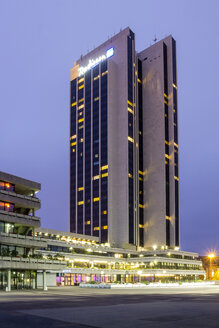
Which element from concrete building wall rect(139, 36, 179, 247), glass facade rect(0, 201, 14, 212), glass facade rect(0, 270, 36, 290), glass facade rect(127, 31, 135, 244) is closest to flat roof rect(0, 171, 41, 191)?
glass facade rect(0, 201, 14, 212)

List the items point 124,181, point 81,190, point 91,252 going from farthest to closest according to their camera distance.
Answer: point 81,190
point 124,181
point 91,252

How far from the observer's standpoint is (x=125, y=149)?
6845 inches

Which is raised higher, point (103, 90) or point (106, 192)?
point (103, 90)

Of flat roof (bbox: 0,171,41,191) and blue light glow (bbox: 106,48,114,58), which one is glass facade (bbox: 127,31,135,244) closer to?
blue light glow (bbox: 106,48,114,58)

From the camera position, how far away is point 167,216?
179 meters

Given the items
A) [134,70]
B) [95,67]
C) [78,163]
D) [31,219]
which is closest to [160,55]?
[134,70]

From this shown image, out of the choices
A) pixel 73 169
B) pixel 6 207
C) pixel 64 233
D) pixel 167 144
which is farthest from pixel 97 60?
pixel 6 207

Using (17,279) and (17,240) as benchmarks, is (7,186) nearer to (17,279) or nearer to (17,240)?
(17,240)

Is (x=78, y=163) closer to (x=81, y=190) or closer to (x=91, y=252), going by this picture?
(x=81, y=190)

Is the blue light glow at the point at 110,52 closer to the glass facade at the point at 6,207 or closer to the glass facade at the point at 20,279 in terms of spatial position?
the glass facade at the point at 6,207

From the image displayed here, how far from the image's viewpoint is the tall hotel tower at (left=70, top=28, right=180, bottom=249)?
17150 centimetres

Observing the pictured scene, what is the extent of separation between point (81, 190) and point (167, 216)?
41072 mm

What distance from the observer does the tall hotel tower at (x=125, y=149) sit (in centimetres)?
17150

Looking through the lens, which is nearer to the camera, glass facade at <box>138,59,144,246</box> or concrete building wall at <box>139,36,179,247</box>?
concrete building wall at <box>139,36,179,247</box>
